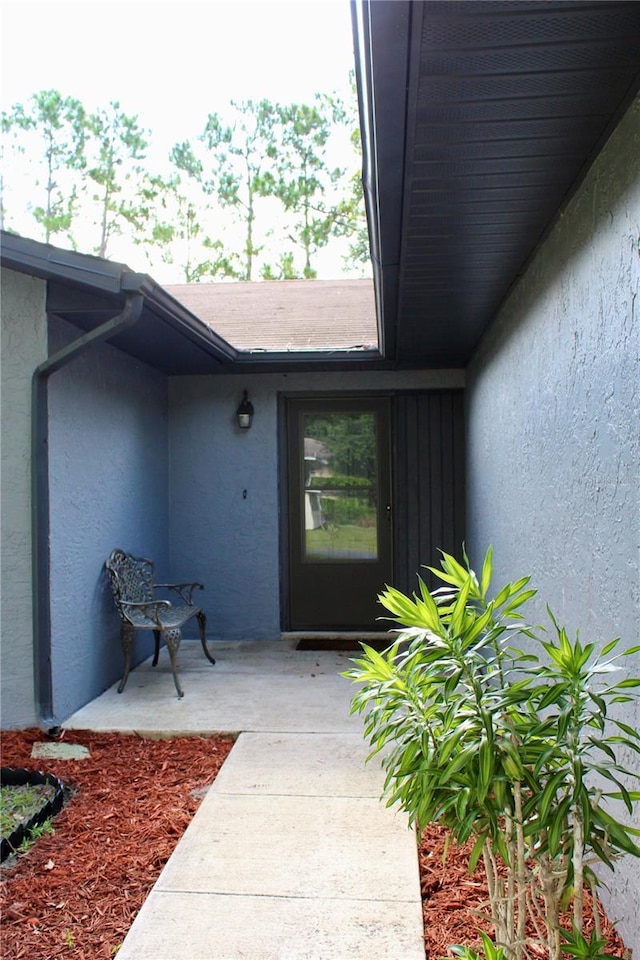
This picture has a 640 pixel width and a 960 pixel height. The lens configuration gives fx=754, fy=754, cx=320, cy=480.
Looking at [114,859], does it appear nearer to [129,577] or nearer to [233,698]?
[233,698]

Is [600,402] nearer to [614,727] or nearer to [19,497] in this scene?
[614,727]

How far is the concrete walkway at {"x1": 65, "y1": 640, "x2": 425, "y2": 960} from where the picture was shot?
222cm

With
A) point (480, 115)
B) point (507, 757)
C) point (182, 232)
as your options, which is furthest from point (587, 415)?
point (182, 232)

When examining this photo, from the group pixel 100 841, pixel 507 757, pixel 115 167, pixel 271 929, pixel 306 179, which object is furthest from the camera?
pixel 115 167

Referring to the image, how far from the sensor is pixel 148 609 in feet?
16.3

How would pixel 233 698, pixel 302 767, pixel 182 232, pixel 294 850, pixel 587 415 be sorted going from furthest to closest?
1. pixel 182 232
2. pixel 233 698
3. pixel 302 767
4. pixel 294 850
5. pixel 587 415

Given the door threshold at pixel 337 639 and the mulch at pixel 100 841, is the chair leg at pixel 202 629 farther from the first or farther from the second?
the mulch at pixel 100 841

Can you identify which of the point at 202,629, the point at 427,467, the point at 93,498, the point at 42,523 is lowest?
the point at 202,629

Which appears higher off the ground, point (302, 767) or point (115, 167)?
point (115, 167)

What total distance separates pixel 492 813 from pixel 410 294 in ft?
8.89

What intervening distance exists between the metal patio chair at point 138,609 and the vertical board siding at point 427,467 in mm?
2002

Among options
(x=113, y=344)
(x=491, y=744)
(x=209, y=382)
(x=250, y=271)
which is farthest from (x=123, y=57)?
(x=491, y=744)

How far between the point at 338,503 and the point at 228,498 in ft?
3.07

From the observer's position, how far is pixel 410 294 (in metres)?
3.79
